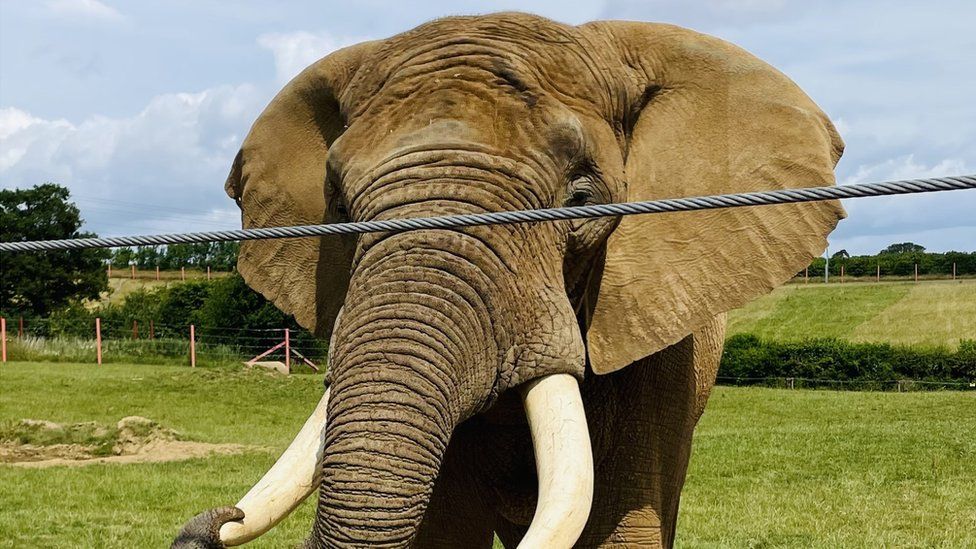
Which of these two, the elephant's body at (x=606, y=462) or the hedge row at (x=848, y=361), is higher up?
the elephant's body at (x=606, y=462)

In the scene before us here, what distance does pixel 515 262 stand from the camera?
3.89 meters

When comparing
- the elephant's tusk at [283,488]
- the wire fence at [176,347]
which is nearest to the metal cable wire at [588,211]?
the elephant's tusk at [283,488]

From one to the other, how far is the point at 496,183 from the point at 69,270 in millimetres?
48006

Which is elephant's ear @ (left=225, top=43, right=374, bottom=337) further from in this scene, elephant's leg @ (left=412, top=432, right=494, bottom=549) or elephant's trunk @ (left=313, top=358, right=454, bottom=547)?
elephant's trunk @ (left=313, top=358, right=454, bottom=547)

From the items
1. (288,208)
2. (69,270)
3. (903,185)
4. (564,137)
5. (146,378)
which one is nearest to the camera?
(903,185)

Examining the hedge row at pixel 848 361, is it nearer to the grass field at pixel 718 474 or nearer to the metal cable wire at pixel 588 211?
the grass field at pixel 718 474

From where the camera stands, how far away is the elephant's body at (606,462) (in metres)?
4.77

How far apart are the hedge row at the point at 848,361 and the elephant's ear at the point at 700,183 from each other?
30446mm

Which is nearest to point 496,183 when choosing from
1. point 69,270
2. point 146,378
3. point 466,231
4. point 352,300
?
point 466,231

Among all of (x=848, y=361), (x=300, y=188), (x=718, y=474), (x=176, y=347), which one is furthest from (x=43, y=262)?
(x=300, y=188)

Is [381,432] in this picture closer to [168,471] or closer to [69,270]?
[168,471]

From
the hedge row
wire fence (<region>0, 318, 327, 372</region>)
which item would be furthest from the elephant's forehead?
the hedge row

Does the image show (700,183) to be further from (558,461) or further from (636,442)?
(558,461)

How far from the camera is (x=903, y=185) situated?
2699 mm
